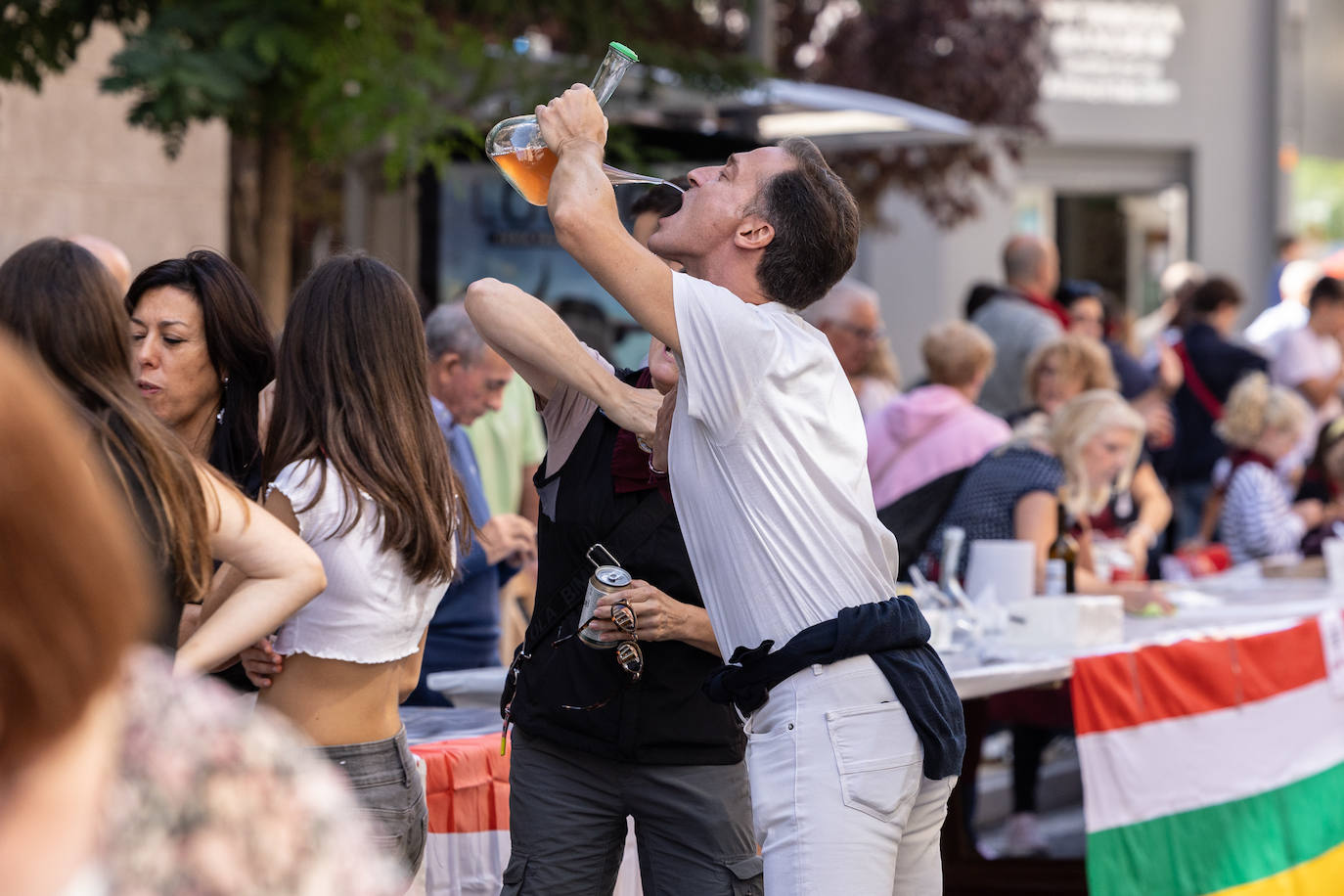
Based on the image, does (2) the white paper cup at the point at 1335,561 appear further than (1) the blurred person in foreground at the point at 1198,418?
No

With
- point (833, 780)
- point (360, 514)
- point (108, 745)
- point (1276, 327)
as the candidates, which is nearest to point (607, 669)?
point (360, 514)

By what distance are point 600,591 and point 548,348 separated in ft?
1.44

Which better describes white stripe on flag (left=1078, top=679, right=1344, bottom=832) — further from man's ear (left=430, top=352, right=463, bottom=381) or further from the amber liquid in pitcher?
the amber liquid in pitcher

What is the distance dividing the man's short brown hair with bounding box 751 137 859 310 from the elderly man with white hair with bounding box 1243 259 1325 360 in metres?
8.43

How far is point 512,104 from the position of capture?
662cm

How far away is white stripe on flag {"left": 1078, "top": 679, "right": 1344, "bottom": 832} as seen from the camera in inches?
192

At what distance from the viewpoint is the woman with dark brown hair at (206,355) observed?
10.8 ft

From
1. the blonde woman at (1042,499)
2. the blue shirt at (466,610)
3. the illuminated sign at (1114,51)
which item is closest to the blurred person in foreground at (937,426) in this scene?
the blonde woman at (1042,499)

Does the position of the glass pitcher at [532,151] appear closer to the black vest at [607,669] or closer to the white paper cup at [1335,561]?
the black vest at [607,669]

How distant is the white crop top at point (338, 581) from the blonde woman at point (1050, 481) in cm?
321

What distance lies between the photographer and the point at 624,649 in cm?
301

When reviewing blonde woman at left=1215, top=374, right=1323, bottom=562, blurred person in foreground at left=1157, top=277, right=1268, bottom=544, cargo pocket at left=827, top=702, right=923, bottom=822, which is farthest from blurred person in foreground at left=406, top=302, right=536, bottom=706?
blurred person in foreground at left=1157, top=277, right=1268, bottom=544

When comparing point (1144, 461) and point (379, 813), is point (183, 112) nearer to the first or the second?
point (379, 813)

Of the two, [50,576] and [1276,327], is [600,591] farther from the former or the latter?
[1276,327]
